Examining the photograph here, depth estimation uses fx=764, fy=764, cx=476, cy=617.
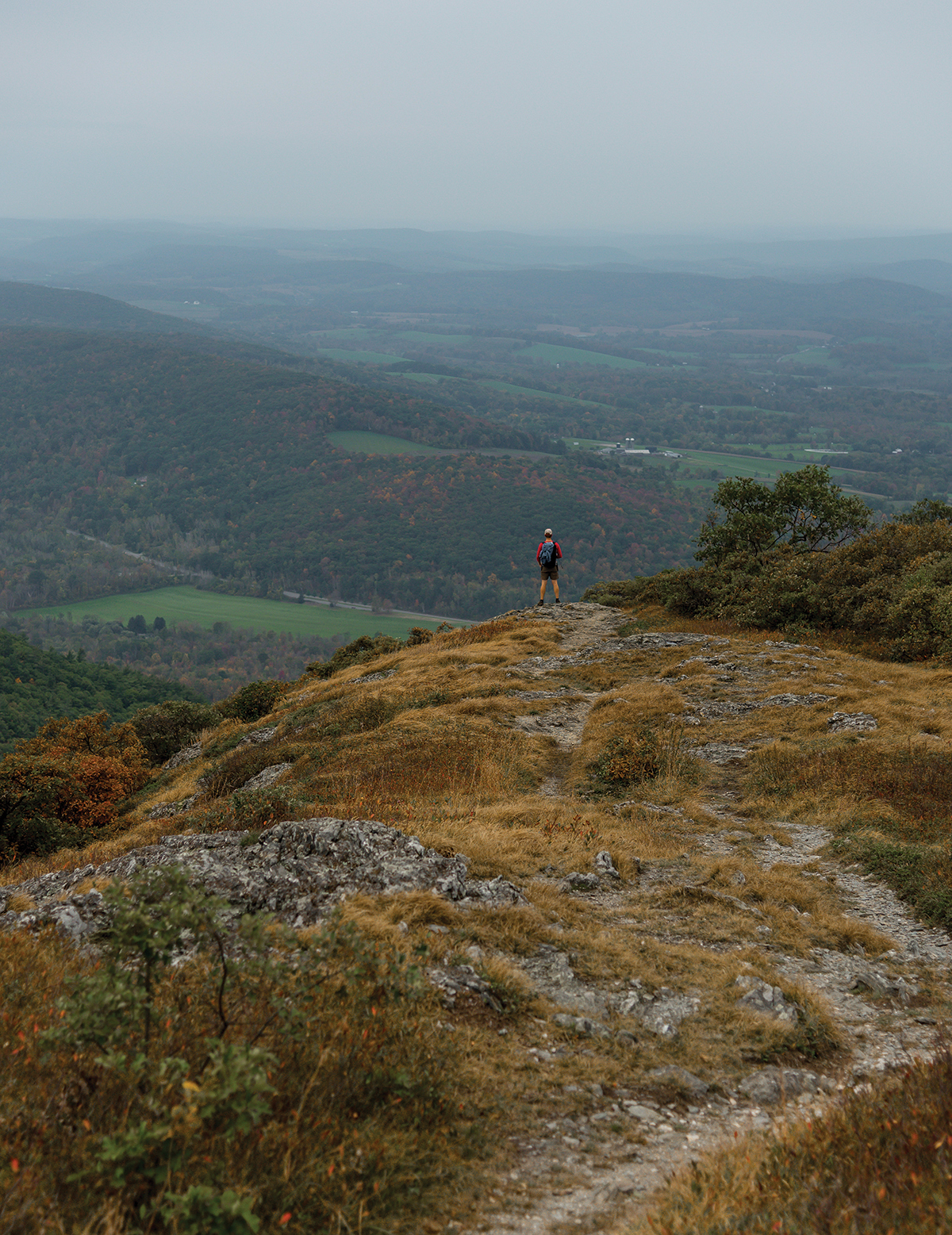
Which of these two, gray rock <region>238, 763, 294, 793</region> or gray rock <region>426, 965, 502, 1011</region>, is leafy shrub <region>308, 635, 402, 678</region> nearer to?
gray rock <region>238, 763, 294, 793</region>

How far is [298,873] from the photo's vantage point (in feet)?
30.2

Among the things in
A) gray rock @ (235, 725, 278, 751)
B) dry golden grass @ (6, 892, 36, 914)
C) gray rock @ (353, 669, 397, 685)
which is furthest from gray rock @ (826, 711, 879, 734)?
gray rock @ (235, 725, 278, 751)

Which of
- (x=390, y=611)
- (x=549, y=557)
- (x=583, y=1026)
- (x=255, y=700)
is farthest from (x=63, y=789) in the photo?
(x=390, y=611)

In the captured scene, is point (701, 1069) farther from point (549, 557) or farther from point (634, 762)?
point (549, 557)

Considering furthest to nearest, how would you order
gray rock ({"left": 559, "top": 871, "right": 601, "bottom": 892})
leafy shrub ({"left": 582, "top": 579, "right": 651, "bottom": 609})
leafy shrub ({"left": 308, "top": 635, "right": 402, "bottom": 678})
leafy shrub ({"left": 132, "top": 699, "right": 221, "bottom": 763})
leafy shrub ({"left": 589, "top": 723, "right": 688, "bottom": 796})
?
leafy shrub ({"left": 308, "top": 635, "right": 402, "bottom": 678}) → leafy shrub ({"left": 132, "top": 699, "right": 221, "bottom": 763}) → leafy shrub ({"left": 582, "top": 579, "right": 651, "bottom": 609}) → leafy shrub ({"left": 589, "top": 723, "right": 688, "bottom": 796}) → gray rock ({"left": 559, "top": 871, "right": 601, "bottom": 892})

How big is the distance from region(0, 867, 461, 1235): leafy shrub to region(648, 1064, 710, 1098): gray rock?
1.78 metres

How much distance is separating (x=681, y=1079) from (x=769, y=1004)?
1.48 metres

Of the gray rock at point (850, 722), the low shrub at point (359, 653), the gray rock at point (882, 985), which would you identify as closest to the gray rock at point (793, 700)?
the gray rock at point (850, 722)

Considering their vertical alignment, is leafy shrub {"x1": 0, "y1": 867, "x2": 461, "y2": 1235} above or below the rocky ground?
above

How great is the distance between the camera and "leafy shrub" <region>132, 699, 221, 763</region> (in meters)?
35.3

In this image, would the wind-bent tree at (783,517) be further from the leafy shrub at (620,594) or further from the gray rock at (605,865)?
the gray rock at (605,865)

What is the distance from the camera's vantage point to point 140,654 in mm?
147875

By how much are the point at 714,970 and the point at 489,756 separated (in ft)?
28.0

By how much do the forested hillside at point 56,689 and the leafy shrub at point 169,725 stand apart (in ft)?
130
